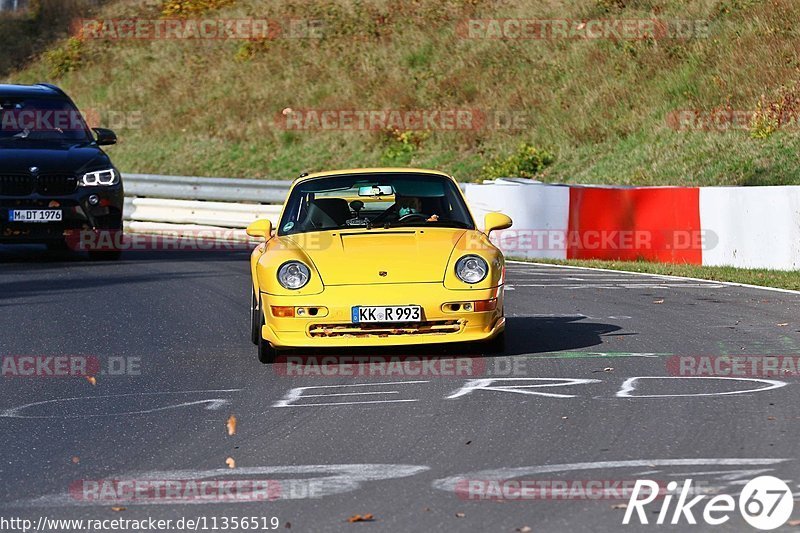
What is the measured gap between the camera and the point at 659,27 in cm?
2942

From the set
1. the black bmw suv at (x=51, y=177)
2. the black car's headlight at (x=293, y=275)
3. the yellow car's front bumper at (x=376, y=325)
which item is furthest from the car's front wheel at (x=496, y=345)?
the black bmw suv at (x=51, y=177)

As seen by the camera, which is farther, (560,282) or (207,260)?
(207,260)

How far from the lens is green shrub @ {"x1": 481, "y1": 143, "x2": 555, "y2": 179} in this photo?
26.6m

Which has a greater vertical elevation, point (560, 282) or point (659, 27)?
point (659, 27)

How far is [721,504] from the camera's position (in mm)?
5145

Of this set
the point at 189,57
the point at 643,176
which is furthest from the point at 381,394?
the point at 189,57

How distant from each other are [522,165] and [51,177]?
1218 cm

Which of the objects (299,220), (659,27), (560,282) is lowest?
(560,282)

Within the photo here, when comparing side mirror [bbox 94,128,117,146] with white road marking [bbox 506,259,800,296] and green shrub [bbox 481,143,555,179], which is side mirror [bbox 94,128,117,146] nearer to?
white road marking [bbox 506,259,800,296]

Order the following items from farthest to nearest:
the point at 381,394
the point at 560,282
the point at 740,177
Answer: the point at 740,177, the point at 560,282, the point at 381,394

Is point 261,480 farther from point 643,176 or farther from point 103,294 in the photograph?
point 643,176

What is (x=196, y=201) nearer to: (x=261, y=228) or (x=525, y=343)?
(x=261, y=228)

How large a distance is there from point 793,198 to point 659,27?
1470cm

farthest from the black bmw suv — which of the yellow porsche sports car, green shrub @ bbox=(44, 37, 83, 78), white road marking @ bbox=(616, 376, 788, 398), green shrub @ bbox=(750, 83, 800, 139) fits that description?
green shrub @ bbox=(44, 37, 83, 78)
